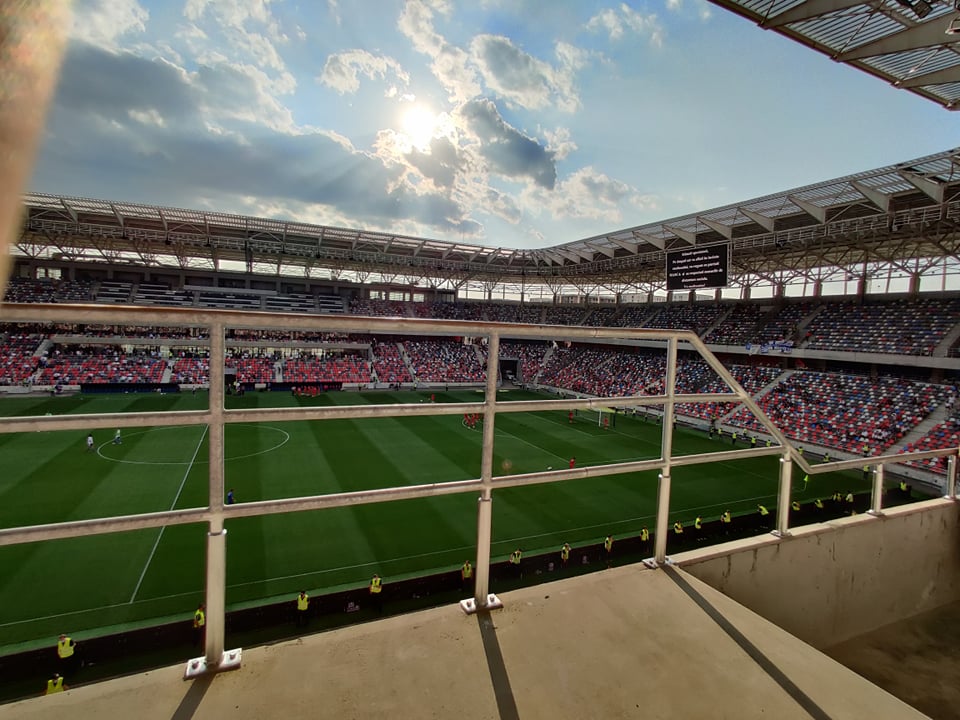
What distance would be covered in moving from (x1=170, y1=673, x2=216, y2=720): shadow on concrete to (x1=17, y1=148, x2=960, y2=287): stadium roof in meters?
23.6

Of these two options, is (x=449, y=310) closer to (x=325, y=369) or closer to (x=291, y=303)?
(x=291, y=303)

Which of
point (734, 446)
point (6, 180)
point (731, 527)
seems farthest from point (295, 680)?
point (734, 446)

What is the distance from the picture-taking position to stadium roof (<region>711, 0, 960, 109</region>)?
6941mm

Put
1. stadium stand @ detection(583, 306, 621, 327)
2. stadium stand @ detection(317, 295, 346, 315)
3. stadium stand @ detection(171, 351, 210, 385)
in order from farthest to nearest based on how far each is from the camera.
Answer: stadium stand @ detection(317, 295, 346, 315) → stadium stand @ detection(583, 306, 621, 327) → stadium stand @ detection(171, 351, 210, 385)

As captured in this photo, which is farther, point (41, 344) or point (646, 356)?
point (646, 356)

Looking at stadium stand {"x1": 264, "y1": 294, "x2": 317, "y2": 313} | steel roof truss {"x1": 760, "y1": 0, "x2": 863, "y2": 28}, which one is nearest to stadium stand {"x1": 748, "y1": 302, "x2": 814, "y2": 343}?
steel roof truss {"x1": 760, "y1": 0, "x2": 863, "y2": 28}

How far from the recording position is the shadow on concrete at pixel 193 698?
2.16m

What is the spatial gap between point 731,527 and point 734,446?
1270 cm

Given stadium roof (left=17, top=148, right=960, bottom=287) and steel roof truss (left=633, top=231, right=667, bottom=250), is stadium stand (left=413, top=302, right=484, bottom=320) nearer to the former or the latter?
stadium roof (left=17, top=148, right=960, bottom=287)

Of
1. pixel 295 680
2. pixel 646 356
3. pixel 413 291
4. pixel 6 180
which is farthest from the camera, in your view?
pixel 413 291

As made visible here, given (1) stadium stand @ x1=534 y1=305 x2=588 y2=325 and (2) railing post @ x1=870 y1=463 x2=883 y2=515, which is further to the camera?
(1) stadium stand @ x1=534 y1=305 x2=588 y2=325

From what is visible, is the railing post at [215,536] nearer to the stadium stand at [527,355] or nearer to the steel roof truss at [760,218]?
the steel roof truss at [760,218]

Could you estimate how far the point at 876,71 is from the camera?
787cm

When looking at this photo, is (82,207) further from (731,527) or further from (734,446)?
(734,446)
